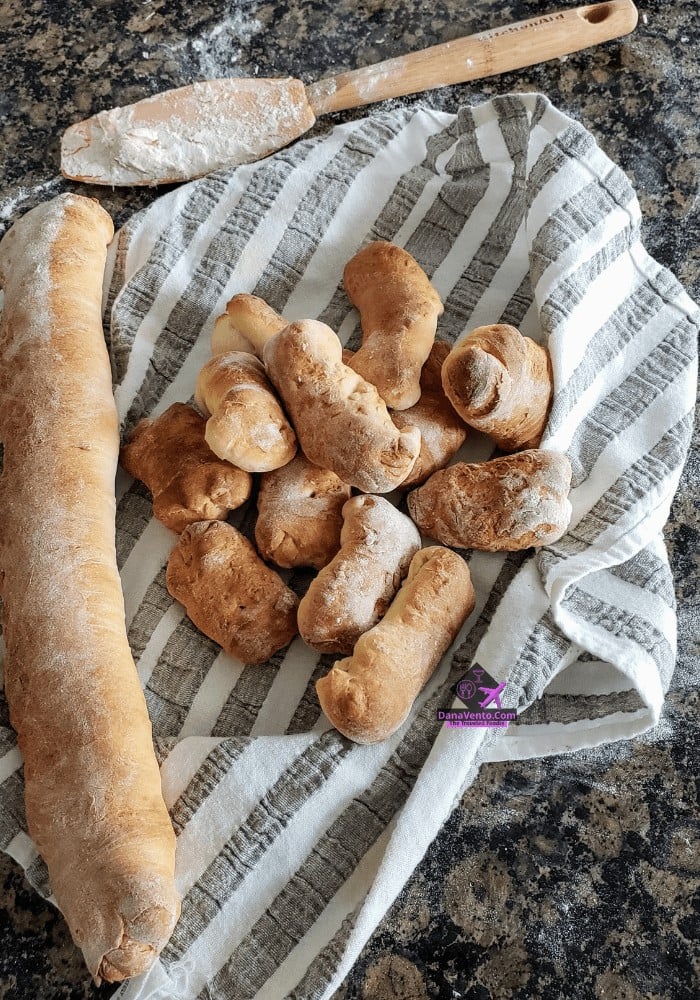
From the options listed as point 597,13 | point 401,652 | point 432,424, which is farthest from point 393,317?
point 597,13

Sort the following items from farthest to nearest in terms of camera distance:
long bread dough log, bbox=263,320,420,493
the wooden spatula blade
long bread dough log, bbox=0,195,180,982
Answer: the wooden spatula blade
long bread dough log, bbox=263,320,420,493
long bread dough log, bbox=0,195,180,982

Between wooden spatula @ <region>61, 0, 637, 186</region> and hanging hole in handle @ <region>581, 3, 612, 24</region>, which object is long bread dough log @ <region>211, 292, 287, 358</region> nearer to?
wooden spatula @ <region>61, 0, 637, 186</region>

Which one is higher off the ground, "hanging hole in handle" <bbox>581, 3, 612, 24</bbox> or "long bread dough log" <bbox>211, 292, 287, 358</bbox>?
"hanging hole in handle" <bbox>581, 3, 612, 24</bbox>

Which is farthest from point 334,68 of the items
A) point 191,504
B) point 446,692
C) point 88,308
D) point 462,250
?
point 446,692

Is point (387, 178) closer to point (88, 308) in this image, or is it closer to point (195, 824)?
point (88, 308)

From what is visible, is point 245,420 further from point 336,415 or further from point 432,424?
point 432,424

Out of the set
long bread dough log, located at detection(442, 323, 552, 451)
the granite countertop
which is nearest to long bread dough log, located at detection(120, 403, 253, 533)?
long bread dough log, located at detection(442, 323, 552, 451)
